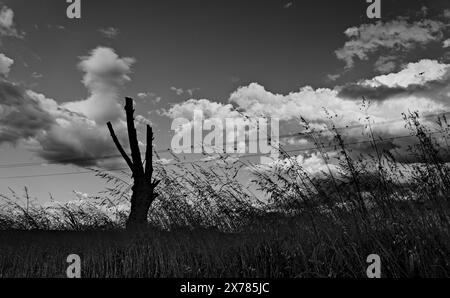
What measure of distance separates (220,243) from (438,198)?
2.29 m

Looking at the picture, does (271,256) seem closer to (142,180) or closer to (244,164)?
(244,164)

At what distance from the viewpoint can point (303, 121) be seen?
4.91 metres

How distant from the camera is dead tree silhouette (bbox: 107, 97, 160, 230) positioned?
994cm

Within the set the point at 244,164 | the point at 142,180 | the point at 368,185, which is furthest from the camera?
the point at 142,180

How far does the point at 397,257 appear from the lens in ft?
10.5

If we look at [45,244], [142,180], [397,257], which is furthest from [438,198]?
[142,180]

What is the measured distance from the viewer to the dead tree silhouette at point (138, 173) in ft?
32.6

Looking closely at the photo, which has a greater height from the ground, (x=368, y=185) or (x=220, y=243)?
(x=368, y=185)

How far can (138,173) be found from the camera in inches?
421
